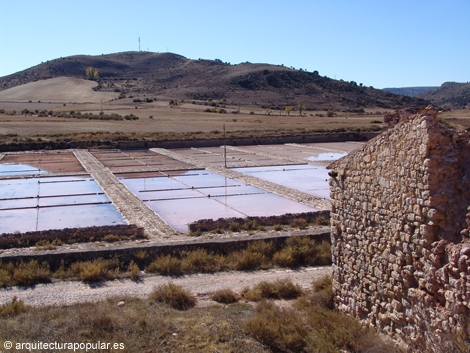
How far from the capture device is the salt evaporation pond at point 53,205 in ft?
50.8

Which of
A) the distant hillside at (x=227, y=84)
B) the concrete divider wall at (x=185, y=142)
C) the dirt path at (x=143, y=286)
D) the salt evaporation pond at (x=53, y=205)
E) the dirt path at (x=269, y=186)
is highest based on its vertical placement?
the distant hillside at (x=227, y=84)

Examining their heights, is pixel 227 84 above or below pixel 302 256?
above

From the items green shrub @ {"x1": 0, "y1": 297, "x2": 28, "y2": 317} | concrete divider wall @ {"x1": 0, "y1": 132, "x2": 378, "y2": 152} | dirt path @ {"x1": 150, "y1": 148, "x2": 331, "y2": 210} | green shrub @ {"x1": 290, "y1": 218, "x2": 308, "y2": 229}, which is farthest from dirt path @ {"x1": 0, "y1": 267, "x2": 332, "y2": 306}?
concrete divider wall @ {"x1": 0, "y1": 132, "x2": 378, "y2": 152}

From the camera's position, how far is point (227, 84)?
116 meters

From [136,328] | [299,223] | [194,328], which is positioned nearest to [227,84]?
[299,223]

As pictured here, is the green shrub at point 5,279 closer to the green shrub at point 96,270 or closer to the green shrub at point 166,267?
the green shrub at point 96,270

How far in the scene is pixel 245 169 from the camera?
1048 inches

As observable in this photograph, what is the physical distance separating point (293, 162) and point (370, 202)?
21.9 m

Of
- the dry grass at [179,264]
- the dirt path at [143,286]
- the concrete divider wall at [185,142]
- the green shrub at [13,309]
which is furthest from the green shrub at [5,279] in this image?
the concrete divider wall at [185,142]

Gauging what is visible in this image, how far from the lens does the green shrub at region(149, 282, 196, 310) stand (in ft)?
28.3

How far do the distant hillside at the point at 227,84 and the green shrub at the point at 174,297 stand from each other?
265ft

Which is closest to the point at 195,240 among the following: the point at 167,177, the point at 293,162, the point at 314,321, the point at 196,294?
the point at 196,294

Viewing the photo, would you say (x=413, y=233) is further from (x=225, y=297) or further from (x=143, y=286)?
(x=143, y=286)

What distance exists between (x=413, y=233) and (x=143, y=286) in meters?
5.49
